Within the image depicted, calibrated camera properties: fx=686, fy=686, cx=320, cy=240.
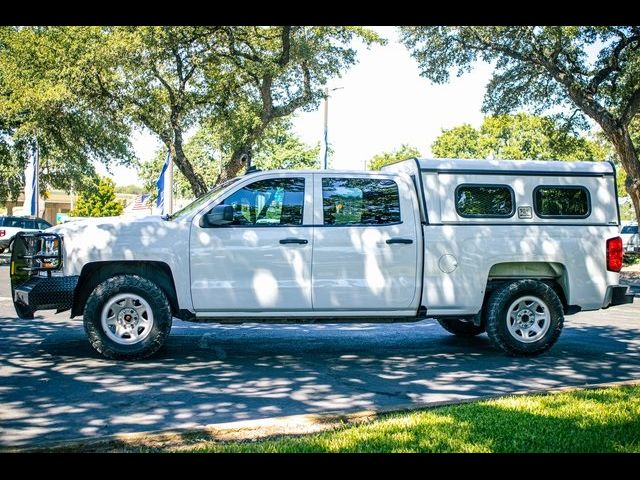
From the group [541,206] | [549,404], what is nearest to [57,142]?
[541,206]

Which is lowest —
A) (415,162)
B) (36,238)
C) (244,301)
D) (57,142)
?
(244,301)

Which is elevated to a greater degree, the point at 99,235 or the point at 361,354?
the point at 99,235

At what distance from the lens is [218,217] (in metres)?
7.38

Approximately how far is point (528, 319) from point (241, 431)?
454 centimetres

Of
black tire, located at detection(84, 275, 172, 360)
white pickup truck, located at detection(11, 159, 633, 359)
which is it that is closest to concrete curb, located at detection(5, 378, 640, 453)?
white pickup truck, located at detection(11, 159, 633, 359)

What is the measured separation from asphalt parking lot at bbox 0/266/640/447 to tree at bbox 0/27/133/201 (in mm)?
15950

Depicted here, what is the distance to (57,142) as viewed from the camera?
2817 cm

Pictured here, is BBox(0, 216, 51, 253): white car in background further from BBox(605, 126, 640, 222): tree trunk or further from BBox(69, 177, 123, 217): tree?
BBox(69, 177, 123, 217): tree

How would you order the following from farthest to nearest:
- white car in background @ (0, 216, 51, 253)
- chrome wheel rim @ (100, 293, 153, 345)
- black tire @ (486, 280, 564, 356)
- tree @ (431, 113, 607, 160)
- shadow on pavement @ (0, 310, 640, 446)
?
tree @ (431, 113, 607, 160) → white car in background @ (0, 216, 51, 253) → black tire @ (486, 280, 564, 356) → chrome wheel rim @ (100, 293, 153, 345) → shadow on pavement @ (0, 310, 640, 446)

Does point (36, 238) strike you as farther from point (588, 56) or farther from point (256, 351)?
point (588, 56)

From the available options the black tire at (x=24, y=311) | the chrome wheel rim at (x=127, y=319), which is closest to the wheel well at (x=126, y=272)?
the chrome wheel rim at (x=127, y=319)

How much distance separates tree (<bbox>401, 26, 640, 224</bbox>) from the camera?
22500 millimetres
